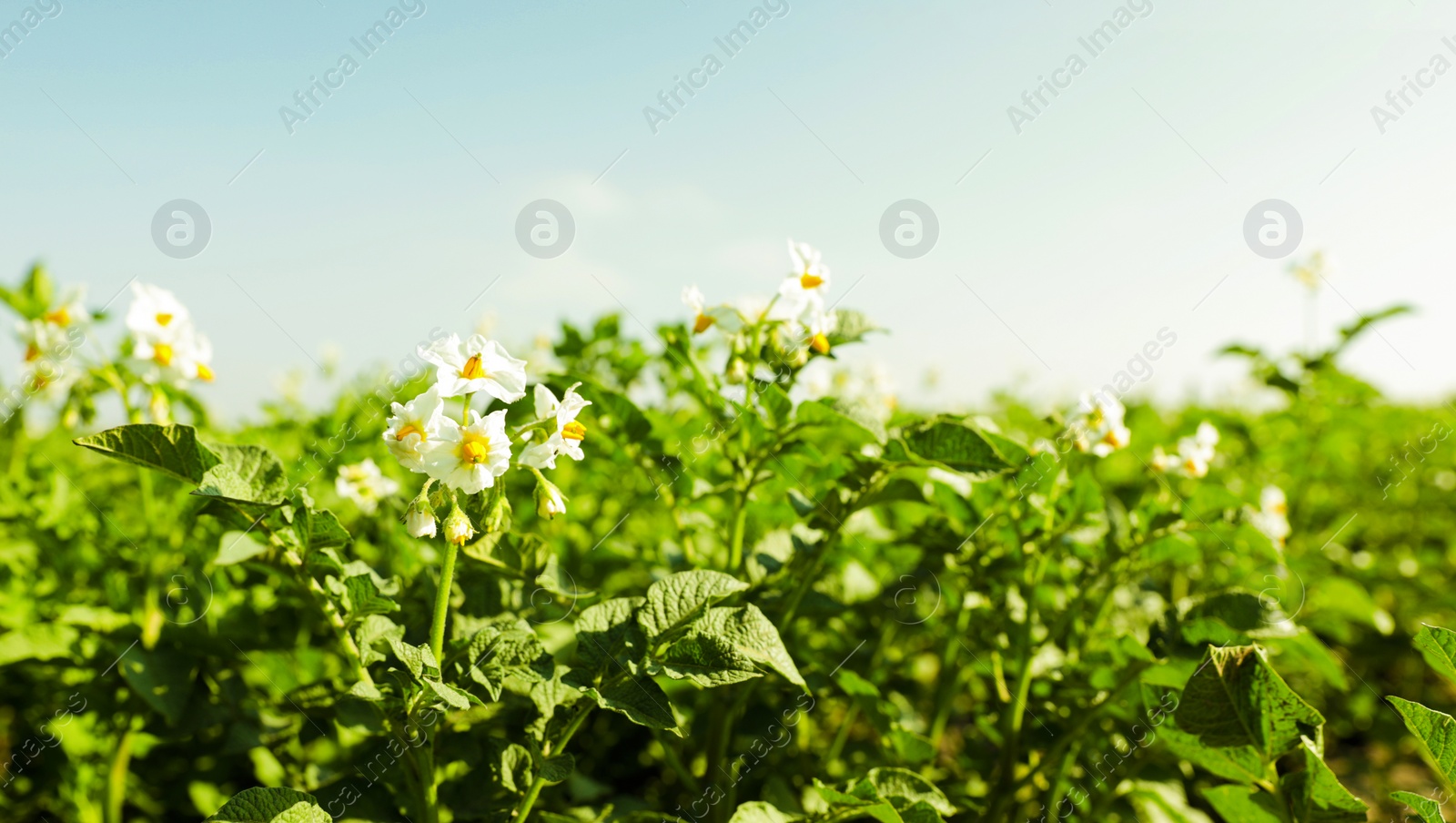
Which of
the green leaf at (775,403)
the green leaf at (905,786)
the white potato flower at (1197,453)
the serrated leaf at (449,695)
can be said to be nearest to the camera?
the serrated leaf at (449,695)

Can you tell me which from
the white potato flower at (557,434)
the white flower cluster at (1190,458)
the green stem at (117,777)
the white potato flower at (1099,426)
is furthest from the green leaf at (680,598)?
the green stem at (117,777)

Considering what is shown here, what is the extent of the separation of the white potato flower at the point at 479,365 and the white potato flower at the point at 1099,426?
1507 millimetres

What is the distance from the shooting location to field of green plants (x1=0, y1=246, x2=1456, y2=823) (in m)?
1.28

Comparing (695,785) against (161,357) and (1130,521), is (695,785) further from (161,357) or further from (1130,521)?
(161,357)

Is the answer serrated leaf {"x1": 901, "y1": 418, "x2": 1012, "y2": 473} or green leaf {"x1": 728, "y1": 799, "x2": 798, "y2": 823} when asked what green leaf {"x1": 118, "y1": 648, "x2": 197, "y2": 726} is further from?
serrated leaf {"x1": 901, "y1": 418, "x2": 1012, "y2": 473}

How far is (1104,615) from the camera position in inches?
90.3

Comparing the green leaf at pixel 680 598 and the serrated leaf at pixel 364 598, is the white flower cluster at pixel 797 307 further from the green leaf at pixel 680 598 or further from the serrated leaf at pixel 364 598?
the serrated leaf at pixel 364 598

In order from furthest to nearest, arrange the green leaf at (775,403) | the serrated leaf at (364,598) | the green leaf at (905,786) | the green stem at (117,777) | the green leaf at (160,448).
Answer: the green stem at (117,777)
the green leaf at (775,403)
the green leaf at (905,786)
the serrated leaf at (364,598)
the green leaf at (160,448)

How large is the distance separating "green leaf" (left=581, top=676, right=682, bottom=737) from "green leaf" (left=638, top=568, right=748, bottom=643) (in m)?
0.08

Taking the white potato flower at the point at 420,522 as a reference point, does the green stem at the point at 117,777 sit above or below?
below

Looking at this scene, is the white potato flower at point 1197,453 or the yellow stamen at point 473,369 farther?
the white potato flower at point 1197,453

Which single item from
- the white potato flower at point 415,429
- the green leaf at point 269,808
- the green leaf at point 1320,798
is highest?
the green leaf at point 1320,798

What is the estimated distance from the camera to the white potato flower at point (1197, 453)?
2186mm

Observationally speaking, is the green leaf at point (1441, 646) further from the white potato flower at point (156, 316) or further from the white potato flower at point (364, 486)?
→ the white potato flower at point (156, 316)
